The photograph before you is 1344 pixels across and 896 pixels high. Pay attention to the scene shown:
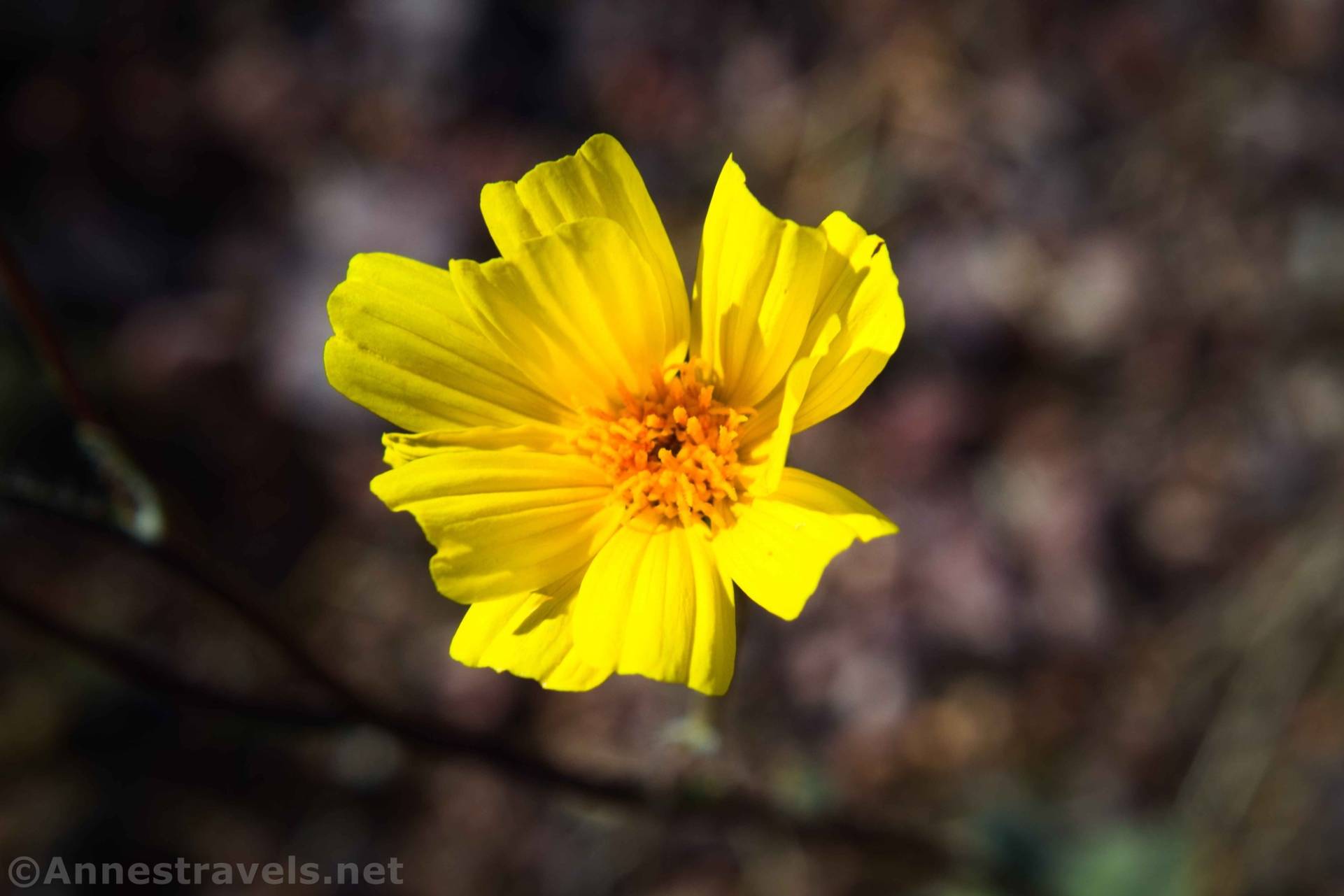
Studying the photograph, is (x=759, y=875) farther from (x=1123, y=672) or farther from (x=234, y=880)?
(x=234, y=880)

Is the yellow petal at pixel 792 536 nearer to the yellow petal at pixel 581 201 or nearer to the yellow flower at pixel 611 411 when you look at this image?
the yellow flower at pixel 611 411

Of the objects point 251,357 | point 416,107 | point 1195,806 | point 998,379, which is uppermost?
point 416,107

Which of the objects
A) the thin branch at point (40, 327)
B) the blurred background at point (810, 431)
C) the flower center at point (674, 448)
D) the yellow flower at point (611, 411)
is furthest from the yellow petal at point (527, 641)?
the blurred background at point (810, 431)

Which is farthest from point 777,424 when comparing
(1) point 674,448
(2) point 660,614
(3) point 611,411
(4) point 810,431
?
(4) point 810,431

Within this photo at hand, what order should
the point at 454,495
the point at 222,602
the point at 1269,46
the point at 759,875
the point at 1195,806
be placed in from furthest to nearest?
the point at 1269,46 → the point at 759,875 → the point at 1195,806 → the point at 222,602 → the point at 454,495

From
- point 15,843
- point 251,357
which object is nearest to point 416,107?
point 251,357

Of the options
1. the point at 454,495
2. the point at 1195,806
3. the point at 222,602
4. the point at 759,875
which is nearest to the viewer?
the point at 454,495

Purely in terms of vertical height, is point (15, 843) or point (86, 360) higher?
point (86, 360)

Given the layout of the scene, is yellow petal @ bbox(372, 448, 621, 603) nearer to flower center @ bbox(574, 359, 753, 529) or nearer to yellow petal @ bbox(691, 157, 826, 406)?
flower center @ bbox(574, 359, 753, 529)
